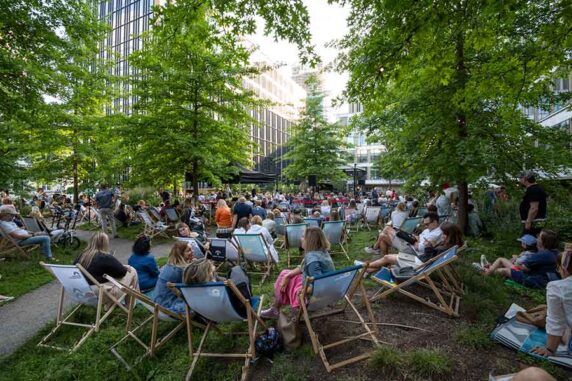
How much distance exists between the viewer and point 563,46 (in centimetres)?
418

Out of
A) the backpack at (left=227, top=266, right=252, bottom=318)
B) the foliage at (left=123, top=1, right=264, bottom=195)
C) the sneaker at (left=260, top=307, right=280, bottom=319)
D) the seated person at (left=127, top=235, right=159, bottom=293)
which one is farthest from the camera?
the foliage at (left=123, top=1, right=264, bottom=195)

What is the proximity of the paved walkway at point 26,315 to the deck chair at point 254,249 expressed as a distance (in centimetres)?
296

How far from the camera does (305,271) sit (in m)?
3.65

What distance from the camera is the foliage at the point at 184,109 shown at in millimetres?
10820

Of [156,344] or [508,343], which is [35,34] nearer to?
[156,344]

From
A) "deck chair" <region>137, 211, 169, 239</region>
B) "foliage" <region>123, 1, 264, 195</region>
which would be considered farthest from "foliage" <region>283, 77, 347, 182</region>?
"deck chair" <region>137, 211, 169, 239</region>

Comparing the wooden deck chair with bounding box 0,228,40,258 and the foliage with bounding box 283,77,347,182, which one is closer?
the wooden deck chair with bounding box 0,228,40,258

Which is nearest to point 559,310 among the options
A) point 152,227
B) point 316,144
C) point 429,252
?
point 429,252

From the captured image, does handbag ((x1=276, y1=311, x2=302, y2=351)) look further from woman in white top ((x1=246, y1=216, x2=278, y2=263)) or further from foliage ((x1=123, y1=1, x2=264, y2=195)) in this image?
foliage ((x1=123, y1=1, x2=264, y2=195))

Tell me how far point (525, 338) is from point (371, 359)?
1.70 m

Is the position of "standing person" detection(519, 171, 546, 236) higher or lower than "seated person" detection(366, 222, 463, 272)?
higher

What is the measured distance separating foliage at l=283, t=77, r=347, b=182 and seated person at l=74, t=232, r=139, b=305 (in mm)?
21288

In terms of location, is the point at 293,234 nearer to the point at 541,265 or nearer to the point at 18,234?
the point at 541,265

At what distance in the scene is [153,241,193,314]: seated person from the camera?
147 inches
